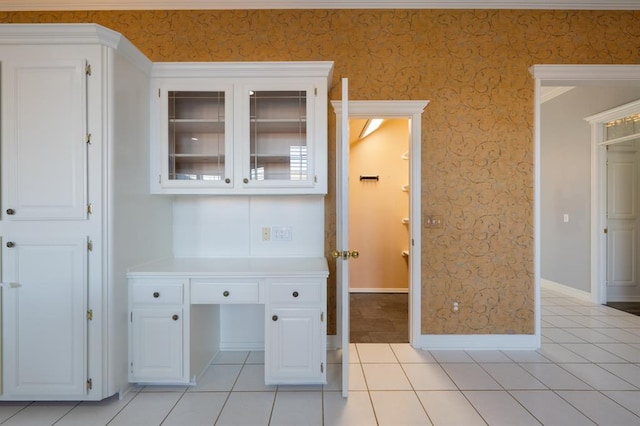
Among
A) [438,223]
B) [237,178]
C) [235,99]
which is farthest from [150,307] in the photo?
[438,223]

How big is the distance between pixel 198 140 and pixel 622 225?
17.6 ft

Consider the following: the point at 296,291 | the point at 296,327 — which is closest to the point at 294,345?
the point at 296,327

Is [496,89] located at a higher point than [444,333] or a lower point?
higher

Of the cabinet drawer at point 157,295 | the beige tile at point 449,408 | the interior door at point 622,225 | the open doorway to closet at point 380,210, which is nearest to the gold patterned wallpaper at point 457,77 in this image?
the beige tile at point 449,408

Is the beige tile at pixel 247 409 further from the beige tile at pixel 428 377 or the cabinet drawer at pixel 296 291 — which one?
the beige tile at pixel 428 377

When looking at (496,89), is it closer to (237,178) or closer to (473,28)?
(473,28)

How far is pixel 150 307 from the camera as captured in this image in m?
1.99

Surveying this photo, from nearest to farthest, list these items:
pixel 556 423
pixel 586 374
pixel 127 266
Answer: pixel 556 423 < pixel 127 266 < pixel 586 374

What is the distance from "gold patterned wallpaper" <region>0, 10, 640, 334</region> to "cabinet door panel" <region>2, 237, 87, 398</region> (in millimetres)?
1756

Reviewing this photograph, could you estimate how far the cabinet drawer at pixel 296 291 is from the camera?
200cm

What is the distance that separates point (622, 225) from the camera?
4.10 m

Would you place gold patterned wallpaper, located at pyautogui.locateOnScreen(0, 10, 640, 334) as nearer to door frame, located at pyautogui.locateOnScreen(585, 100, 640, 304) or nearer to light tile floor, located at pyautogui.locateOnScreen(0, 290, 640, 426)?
light tile floor, located at pyautogui.locateOnScreen(0, 290, 640, 426)

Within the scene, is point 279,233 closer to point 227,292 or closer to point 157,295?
point 227,292

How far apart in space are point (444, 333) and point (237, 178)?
7.24 feet
